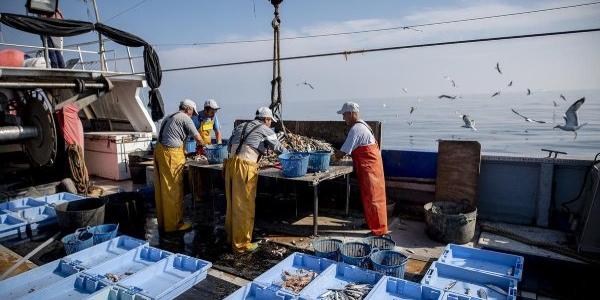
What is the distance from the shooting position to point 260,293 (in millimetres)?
3318

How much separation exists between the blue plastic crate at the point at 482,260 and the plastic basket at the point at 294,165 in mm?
2107

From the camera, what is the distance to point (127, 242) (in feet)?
15.5

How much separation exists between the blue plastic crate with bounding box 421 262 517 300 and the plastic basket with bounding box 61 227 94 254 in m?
4.32

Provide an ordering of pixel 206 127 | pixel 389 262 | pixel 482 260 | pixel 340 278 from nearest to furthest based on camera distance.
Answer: pixel 340 278 < pixel 389 262 < pixel 482 260 < pixel 206 127

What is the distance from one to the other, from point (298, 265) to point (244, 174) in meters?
1.41

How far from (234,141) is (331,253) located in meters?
2.01

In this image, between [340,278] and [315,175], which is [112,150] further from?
[340,278]

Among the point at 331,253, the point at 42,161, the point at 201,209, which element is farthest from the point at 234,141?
the point at 42,161

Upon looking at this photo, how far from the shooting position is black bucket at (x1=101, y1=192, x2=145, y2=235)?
5.78 metres

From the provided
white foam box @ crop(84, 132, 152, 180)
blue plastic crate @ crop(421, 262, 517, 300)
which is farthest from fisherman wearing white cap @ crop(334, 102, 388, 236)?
white foam box @ crop(84, 132, 152, 180)

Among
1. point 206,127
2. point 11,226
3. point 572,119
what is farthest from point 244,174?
point 572,119

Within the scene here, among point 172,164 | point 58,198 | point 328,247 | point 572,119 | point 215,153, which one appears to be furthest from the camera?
point 572,119

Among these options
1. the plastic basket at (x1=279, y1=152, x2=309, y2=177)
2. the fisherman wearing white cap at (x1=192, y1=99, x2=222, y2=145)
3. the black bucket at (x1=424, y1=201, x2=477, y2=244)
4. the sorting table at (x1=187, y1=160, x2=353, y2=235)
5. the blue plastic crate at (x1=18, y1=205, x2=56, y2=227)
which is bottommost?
the blue plastic crate at (x1=18, y1=205, x2=56, y2=227)

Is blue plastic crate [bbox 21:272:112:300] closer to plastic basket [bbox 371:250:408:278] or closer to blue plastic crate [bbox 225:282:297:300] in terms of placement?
blue plastic crate [bbox 225:282:297:300]
